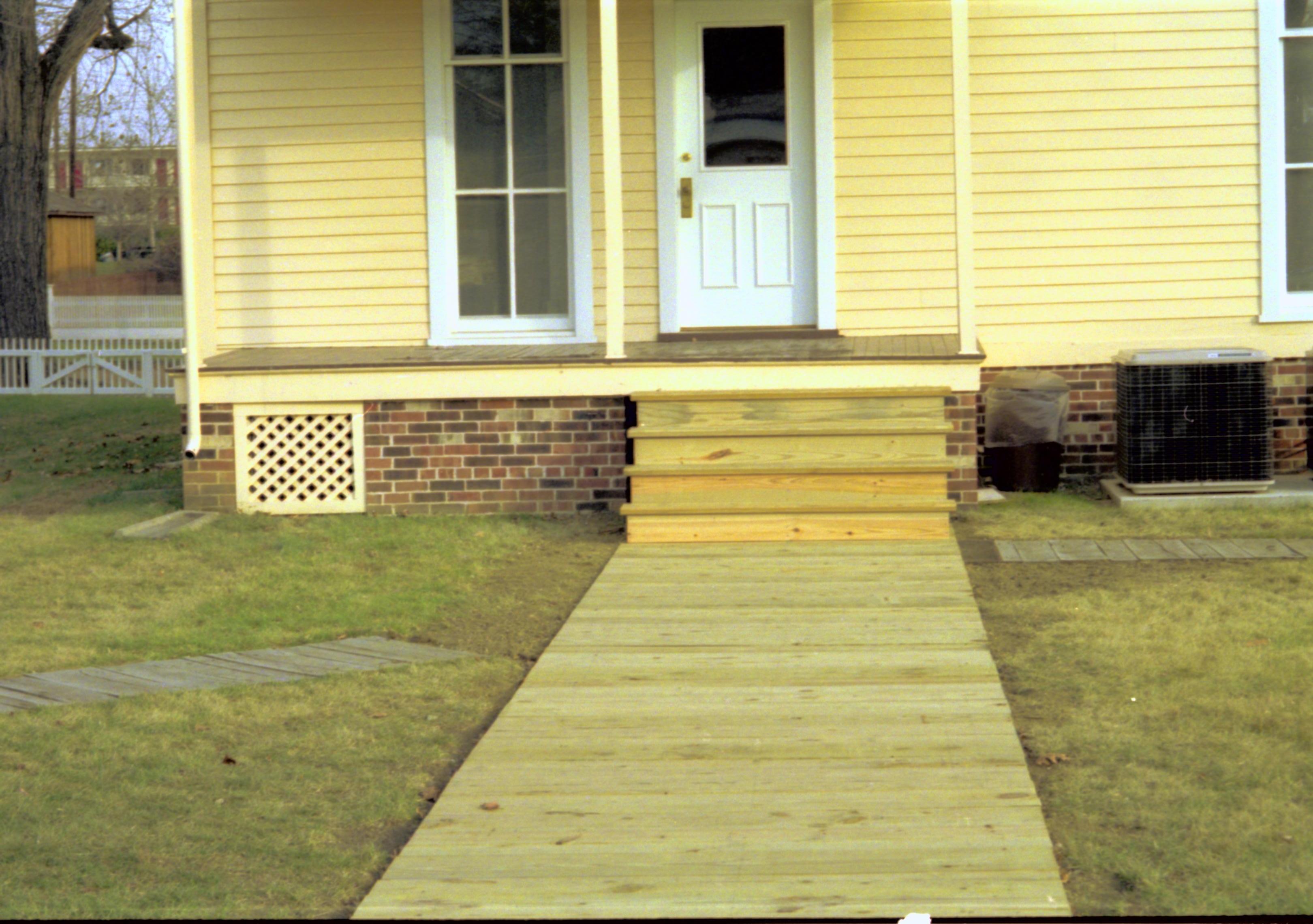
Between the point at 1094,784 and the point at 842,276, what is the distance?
18.5 feet

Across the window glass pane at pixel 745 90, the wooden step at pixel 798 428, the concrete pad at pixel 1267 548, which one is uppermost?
the window glass pane at pixel 745 90

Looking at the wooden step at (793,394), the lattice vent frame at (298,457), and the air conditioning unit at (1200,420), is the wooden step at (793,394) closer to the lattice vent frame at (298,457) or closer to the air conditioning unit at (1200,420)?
the air conditioning unit at (1200,420)

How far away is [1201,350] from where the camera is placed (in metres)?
7.90

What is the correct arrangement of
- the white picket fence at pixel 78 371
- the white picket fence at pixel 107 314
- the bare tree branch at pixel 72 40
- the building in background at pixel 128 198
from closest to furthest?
the white picket fence at pixel 78 371 < the bare tree branch at pixel 72 40 < the white picket fence at pixel 107 314 < the building in background at pixel 128 198

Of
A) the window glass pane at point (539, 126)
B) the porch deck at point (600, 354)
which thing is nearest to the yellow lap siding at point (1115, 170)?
the porch deck at point (600, 354)

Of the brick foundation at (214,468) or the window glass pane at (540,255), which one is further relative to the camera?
the window glass pane at (540,255)

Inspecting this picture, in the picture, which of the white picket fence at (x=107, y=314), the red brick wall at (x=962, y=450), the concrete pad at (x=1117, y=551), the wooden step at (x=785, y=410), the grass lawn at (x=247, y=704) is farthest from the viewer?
the white picket fence at (x=107, y=314)

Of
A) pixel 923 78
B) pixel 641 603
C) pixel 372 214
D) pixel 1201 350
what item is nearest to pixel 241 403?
pixel 372 214

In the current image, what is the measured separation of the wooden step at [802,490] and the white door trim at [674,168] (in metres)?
1.86

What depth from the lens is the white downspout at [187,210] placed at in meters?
8.05

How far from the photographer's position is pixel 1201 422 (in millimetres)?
7840

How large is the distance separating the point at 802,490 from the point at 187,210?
4.01 metres

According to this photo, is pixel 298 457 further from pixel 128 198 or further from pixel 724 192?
pixel 128 198

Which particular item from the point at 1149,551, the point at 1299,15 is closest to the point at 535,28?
A: the point at 1299,15
